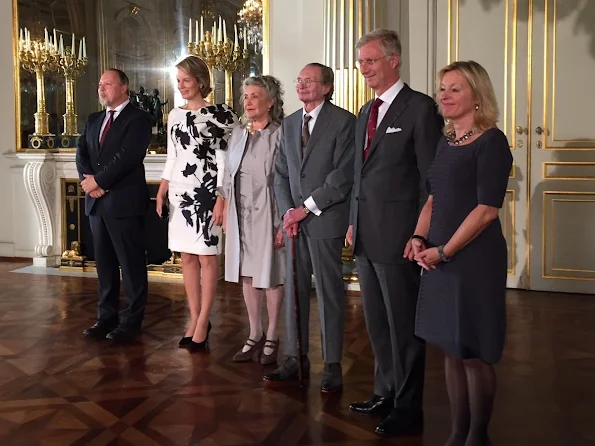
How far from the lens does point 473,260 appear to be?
223 cm

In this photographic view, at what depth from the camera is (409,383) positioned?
265 centimetres

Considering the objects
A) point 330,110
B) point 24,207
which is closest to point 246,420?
point 330,110

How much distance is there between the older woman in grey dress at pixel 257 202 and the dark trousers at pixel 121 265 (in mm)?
774

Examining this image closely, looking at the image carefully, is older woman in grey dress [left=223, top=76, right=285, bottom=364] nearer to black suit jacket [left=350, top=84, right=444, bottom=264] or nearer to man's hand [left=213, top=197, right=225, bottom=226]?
man's hand [left=213, top=197, right=225, bottom=226]

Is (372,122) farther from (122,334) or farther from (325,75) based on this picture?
(122,334)

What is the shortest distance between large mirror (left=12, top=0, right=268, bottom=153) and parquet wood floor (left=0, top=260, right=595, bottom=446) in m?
2.50

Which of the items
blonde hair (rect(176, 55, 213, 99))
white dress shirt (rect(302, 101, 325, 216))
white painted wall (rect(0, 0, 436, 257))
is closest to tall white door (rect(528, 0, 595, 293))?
white painted wall (rect(0, 0, 436, 257))

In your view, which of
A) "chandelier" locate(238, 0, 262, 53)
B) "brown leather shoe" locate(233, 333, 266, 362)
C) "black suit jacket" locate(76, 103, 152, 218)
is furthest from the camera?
"chandelier" locate(238, 0, 262, 53)

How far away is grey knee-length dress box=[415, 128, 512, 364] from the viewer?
7.12 ft

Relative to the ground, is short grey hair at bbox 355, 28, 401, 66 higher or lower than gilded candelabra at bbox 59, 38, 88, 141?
lower

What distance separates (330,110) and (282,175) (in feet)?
1.21

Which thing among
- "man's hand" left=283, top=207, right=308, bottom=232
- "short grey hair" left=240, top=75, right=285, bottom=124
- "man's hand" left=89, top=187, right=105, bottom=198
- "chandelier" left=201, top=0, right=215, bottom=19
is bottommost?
"man's hand" left=283, top=207, right=308, bottom=232

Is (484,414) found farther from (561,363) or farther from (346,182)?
(561,363)

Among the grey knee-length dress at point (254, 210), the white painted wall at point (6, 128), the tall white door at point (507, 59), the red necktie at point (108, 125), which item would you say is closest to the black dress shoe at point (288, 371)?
the grey knee-length dress at point (254, 210)
